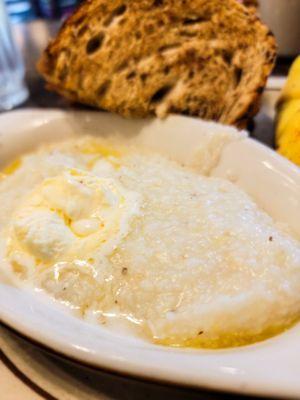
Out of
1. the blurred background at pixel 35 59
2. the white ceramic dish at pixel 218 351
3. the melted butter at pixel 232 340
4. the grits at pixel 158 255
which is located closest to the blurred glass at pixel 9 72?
the blurred background at pixel 35 59

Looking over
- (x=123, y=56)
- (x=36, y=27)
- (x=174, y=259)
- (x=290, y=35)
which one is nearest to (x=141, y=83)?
(x=123, y=56)

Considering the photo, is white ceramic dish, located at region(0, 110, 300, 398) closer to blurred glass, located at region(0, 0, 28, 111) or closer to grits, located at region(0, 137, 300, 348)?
grits, located at region(0, 137, 300, 348)

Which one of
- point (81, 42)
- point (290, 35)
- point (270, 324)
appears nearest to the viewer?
point (270, 324)

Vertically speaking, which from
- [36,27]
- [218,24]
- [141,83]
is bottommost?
[36,27]

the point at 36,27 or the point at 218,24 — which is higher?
the point at 218,24

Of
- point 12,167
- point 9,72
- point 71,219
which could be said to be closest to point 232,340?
point 71,219

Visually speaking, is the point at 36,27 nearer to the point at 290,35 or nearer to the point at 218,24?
the point at 290,35
